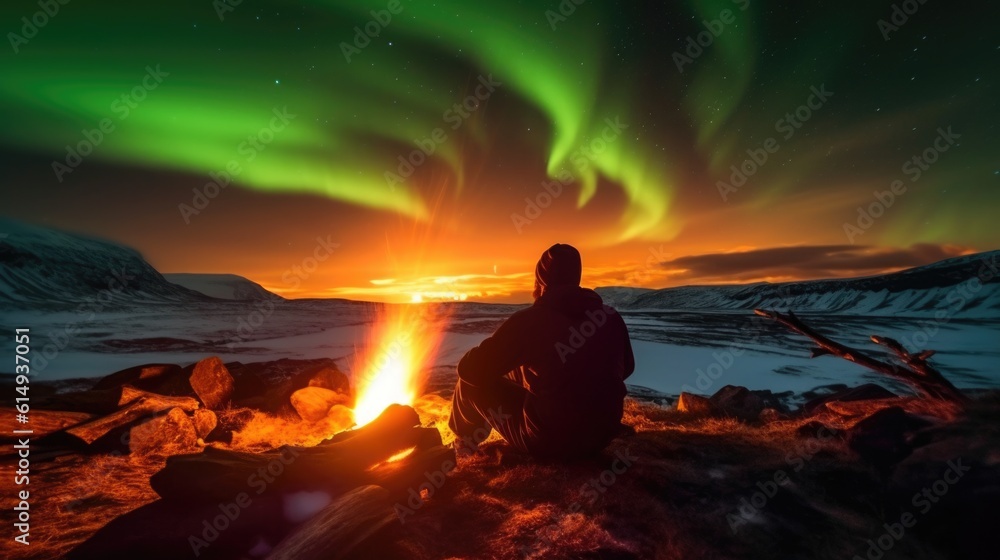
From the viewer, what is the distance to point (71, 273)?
12319cm

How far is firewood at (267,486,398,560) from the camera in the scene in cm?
340

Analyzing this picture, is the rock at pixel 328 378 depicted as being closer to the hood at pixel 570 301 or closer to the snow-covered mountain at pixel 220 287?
the hood at pixel 570 301

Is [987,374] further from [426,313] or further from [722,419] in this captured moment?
[426,313]

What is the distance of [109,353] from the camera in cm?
3394

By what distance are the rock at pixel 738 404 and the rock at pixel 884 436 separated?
3769mm

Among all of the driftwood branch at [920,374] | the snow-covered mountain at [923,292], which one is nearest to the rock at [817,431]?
the driftwood branch at [920,374]

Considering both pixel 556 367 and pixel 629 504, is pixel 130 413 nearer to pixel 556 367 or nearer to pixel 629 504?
pixel 556 367

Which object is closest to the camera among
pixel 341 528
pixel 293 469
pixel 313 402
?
pixel 341 528

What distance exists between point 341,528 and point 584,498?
95.6 inches

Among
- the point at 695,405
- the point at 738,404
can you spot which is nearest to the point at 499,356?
the point at 695,405

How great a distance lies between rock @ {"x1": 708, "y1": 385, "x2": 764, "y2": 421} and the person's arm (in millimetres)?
6850

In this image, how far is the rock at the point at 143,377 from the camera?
986cm

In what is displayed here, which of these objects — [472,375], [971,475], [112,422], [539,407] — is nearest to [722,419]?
[971,475]

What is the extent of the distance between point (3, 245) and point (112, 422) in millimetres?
166850
